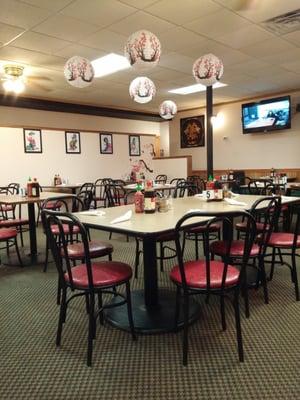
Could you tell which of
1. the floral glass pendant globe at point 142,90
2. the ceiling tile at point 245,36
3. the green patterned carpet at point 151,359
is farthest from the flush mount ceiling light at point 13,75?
the green patterned carpet at point 151,359

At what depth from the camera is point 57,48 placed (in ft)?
14.4

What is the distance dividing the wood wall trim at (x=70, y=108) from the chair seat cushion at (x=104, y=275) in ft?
18.7

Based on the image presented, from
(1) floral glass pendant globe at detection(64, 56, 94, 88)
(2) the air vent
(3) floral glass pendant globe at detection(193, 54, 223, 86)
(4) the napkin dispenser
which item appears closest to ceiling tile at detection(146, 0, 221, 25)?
(3) floral glass pendant globe at detection(193, 54, 223, 86)

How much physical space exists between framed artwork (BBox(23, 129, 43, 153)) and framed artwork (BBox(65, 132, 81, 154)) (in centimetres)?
67

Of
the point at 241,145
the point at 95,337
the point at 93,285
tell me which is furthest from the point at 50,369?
the point at 241,145

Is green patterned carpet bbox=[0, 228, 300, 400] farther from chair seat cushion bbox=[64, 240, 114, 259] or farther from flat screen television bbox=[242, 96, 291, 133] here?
flat screen television bbox=[242, 96, 291, 133]

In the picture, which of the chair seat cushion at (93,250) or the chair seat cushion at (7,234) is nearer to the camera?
the chair seat cushion at (93,250)

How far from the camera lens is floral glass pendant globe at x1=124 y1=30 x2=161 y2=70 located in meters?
2.87

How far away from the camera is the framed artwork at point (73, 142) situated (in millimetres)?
7777

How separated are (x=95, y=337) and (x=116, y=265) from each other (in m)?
0.50

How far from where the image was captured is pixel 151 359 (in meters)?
1.98

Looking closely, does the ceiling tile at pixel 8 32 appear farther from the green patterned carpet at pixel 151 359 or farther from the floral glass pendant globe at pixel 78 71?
the green patterned carpet at pixel 151 359

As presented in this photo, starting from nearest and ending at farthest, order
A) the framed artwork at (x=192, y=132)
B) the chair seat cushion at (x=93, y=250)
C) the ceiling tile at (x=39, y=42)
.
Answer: the chair seat cushion at (x=93, y=250) → the ceiling tile at (x=39, y=42) → the framed artwork at (x=192, y=132)

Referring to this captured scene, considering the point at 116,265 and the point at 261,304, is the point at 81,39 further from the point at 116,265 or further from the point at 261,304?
the point at 261,304
